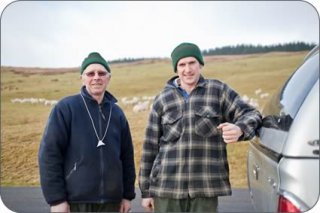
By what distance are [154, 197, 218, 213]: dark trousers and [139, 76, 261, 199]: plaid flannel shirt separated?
3 centimetres

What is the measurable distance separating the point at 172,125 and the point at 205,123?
180 mm

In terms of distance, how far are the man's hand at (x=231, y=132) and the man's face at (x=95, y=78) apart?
2.30 feet

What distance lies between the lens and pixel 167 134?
2.10 meters

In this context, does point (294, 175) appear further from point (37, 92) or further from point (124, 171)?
point (37, 92)

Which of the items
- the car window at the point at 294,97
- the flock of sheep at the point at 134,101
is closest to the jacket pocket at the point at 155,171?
the car window at the point at 294,97

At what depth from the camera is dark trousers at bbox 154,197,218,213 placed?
2039mm

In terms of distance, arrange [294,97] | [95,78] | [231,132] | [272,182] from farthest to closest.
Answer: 1. [95,78]
2. [231,132]
3. [294,97]
4. [272,182]

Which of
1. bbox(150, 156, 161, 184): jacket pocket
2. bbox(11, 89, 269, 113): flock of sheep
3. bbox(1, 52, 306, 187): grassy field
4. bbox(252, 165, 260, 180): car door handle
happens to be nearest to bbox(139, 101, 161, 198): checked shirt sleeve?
bbox(150, 156, 161, 184): jacket pocket

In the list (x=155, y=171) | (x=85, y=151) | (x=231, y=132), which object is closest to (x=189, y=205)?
(x=155, y=171)

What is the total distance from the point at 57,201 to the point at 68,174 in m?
0.15

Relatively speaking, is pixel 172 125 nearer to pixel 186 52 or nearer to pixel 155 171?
pixel 155 171

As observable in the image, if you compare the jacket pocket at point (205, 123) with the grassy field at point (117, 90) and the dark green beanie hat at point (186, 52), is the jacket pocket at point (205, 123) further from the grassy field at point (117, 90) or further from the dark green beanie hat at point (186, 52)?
the grassy field at point (117, 90)

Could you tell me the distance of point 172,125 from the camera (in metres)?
2.07

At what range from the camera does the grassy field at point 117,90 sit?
412cm
